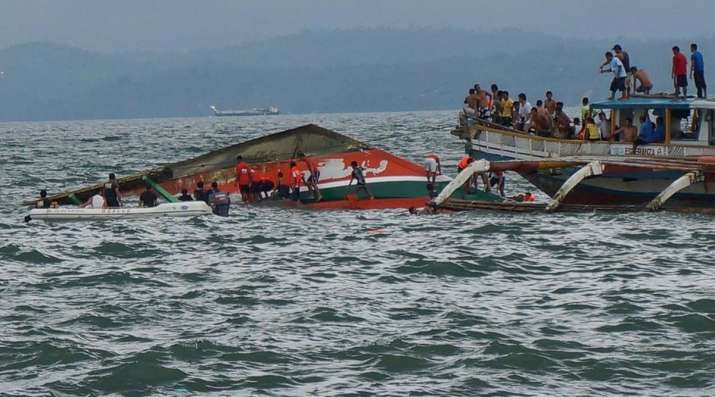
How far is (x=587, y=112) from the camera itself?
43344 millimetres

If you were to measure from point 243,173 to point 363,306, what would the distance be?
1968 centimetres

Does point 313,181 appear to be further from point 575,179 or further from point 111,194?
point 575,179

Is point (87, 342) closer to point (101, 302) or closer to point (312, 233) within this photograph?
point (101, 302)

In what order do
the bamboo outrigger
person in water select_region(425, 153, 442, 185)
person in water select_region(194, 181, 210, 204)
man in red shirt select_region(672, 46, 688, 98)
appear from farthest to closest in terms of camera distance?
person in water select_region(425, 153, 442, 185) → person in water select_region(194, 181, 210, 204) → man in red shirt select_region(672, 46, 688, 98) → the bamboo outrigger

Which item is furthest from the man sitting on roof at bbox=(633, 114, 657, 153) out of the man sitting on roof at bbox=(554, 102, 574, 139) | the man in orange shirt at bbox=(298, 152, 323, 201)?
the man in orange shirt at bbox=(298, 152, 323, 201)

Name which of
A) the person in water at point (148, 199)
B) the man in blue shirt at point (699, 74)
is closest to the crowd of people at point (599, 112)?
the man in blue shirt at point (699, 74)

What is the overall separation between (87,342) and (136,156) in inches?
2493

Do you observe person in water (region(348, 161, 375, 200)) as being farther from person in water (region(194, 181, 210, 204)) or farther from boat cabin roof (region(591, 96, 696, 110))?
boat cabin roof (region(591, 96, 696, 110))

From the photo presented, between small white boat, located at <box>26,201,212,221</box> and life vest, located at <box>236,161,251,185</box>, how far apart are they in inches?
187

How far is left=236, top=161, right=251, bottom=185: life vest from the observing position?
44.9 meters

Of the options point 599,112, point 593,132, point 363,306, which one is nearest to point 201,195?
point 593,132

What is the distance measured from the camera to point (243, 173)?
45.2 metres

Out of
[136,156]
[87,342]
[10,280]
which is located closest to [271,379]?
[87,342]

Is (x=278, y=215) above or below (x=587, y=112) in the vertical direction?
below
